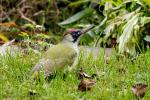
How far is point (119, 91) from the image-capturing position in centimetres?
546

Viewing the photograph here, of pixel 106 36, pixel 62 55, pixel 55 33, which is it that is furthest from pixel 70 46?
pixel 55 33

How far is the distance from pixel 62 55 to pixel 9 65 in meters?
0.63

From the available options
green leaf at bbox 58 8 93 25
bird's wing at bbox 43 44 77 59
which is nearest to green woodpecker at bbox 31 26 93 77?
bird's wing at bbox 43 44 77 59

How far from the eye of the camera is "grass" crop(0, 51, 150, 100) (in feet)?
17.3

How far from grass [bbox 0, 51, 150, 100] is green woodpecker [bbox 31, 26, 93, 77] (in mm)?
107

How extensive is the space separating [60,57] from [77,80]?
1.31ft

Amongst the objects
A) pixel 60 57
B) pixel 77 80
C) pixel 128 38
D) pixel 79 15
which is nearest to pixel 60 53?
pixel 60 57

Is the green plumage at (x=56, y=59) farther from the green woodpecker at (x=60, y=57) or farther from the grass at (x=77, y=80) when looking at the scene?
the grass at (x=77, y=80)

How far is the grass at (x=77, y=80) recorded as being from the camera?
5.27 meters

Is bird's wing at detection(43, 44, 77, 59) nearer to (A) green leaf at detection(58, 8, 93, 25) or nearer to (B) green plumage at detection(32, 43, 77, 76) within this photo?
(B) green plumage at detection(32, 43, 77, 76)

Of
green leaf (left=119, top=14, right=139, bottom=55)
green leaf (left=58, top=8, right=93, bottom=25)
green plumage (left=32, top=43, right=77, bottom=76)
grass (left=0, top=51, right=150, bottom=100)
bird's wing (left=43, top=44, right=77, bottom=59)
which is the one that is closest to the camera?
grass (left=0, top=51, right=150, bottom=100)

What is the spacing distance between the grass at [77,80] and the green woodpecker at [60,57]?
107mm

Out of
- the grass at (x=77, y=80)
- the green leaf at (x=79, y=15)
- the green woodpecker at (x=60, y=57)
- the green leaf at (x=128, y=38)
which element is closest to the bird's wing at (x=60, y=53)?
the green woodpecker at (x=60, y=57)

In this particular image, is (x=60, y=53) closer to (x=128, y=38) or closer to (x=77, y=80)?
(x=77, y=80)
